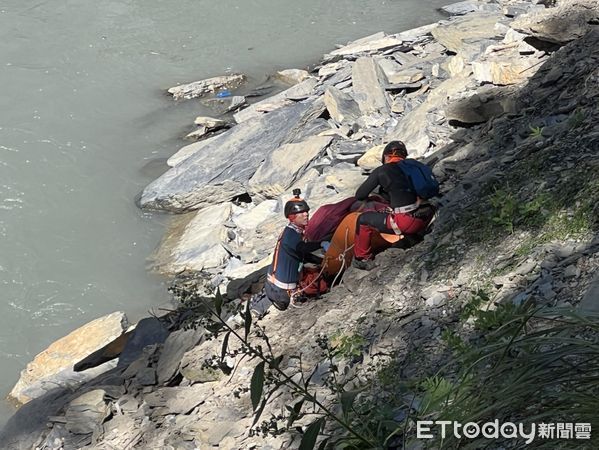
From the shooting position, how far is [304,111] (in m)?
13.0

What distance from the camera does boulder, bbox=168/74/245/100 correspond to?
52.0 ft

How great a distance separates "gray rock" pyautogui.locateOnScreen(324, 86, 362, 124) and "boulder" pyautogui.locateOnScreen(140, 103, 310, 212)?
576 mm

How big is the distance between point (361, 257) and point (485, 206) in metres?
1.19

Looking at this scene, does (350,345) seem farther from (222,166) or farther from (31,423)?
(222,166)

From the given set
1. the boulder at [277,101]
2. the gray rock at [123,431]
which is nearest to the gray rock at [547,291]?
the gray rock at [123,431]

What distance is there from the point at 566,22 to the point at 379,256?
410 centimetres

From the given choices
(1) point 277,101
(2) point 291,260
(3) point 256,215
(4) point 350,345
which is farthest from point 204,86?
(4) point 350,345

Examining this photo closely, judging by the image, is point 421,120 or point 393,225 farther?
point 421,120

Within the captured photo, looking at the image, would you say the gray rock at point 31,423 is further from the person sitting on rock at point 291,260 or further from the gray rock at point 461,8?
the gray rock at point 461,8

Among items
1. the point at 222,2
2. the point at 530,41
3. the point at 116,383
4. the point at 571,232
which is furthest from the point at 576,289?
the point at 222,2

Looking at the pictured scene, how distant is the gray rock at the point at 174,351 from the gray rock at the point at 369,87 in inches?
231

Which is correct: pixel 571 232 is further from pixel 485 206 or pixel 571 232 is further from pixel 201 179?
pixel 201 179

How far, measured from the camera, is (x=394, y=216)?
686 centimetres

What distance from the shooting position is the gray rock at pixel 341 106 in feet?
39.7
